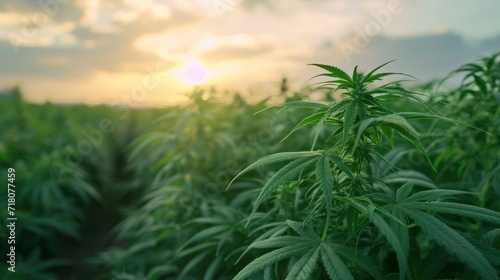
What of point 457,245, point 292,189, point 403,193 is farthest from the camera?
point 292,189

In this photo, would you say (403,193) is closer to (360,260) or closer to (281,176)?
(360,260)

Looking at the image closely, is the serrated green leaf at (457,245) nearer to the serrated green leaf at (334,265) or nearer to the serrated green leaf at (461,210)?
the serrated green leaf at (461,210)

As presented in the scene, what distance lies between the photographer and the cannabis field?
2.80ft

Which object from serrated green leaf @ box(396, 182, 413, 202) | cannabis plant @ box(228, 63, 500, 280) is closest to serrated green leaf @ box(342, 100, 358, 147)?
cannabis plant @ box(228, 63, 500, 280)

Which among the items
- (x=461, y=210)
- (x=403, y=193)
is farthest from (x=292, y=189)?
(x=461, y=210)

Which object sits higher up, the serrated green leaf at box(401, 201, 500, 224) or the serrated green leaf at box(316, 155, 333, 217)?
the serrated green leaf at box(316, 155, 333, 217)

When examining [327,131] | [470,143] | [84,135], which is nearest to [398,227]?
[470,143]

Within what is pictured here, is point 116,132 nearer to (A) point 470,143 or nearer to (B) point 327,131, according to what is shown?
(B) point 327,131

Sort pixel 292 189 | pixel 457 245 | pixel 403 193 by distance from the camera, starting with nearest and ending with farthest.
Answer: pixel 457 245
pixel 403 193
pixel 292 189

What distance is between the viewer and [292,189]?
1299 mm

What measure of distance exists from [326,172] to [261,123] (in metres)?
1.82

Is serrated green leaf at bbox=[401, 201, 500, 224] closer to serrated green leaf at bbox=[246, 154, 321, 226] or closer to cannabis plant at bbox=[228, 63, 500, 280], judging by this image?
cannabis plant at bbox=[228, 63, 500, 280]

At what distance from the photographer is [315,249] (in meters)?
0.89

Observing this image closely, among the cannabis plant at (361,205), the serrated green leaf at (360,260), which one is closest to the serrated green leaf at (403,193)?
the cannabis plant at (361,205)
